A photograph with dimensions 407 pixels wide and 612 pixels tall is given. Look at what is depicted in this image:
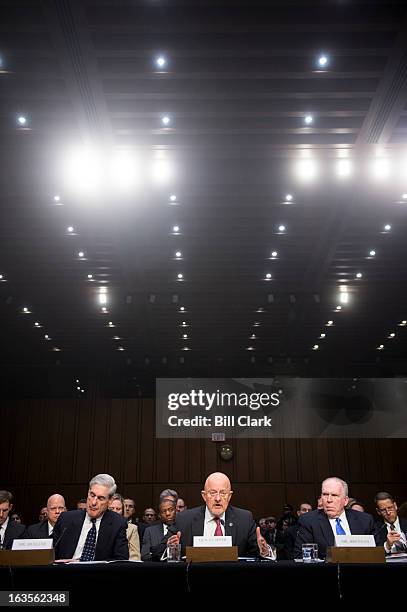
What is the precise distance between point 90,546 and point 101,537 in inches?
4.3

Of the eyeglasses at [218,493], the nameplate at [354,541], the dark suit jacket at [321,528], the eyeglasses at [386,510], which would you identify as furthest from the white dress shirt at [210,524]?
the eyeglasses at [386,510]

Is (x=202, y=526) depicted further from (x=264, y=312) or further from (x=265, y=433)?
(x=265, y=433)

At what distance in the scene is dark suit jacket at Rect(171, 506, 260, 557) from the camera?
441 cm

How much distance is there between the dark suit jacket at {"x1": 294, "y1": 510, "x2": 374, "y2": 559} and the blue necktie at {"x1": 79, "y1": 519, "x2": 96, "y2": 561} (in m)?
1.43

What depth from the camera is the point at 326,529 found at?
441cm

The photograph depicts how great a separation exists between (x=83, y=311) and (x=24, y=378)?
5386 millimetres

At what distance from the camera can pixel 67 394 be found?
18016mm

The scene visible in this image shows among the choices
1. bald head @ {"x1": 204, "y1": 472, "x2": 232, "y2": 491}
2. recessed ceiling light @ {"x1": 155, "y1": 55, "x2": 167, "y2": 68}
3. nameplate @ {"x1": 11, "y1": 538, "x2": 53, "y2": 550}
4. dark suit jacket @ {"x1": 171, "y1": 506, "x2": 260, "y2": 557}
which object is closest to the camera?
nameplate @ {"x1": 11, "y1": 538, "x2": 53, "y2": 550}

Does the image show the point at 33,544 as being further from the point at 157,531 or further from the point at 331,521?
the point at 157,531

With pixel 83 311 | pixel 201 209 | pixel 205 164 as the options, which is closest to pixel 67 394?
pixel 83 311

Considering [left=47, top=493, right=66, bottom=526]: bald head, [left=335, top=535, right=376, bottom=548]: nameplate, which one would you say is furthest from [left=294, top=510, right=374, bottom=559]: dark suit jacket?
[left=47, top=493, right=66, bottom=526]: bald head

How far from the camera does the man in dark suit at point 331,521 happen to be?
4.36 metres

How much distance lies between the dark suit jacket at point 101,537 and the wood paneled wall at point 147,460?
13083 mm

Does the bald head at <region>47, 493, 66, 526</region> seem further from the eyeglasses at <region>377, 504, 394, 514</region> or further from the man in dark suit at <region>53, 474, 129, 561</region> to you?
the eyeglasses at <region>377, 504, 394, 514</region>
